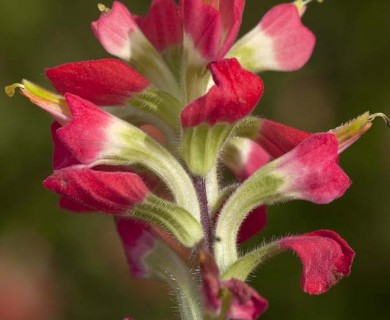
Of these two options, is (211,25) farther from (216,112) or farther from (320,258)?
(320,258)

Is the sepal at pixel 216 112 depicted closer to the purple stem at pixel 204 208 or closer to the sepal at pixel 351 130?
the purple stem at pixel 204 208

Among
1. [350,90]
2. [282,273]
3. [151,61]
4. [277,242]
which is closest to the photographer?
[277,242]

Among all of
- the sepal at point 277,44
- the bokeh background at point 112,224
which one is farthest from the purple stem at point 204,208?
the bokeh background at point 112,224

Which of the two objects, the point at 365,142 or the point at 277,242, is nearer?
the point at 277,242

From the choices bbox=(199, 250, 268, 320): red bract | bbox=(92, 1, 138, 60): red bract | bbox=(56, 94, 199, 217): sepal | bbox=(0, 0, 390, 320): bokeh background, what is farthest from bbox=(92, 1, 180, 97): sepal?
bbox=(0, 0, 390, 320): bokeh background

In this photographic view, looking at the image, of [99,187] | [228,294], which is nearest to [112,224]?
[99,187]

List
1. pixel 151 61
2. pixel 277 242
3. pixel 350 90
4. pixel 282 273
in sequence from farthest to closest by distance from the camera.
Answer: pixel 350 90, pixel 282 273, pixel 151 61, pixel 277 242

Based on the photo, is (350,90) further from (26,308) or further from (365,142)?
(26,308)

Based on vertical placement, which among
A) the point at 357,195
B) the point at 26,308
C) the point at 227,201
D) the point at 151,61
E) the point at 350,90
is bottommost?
the point at 26,308

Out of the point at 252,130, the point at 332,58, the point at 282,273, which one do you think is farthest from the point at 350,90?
the point at 252,130
